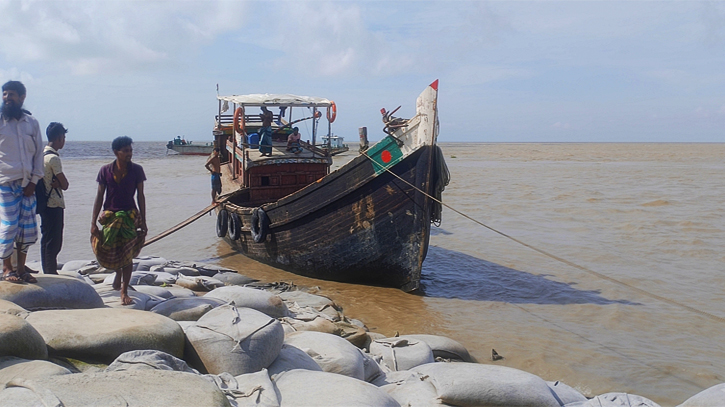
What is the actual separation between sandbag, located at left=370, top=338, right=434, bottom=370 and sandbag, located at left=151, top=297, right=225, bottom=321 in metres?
1.31

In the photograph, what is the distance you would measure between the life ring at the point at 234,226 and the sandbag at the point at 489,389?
5.90 m

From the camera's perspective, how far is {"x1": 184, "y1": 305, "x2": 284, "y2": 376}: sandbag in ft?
10.2

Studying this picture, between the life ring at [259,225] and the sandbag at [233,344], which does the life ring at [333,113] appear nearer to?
the life ring at [259,225]

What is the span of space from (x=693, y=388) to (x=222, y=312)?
375 centimetres

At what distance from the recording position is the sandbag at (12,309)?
3.18 metres

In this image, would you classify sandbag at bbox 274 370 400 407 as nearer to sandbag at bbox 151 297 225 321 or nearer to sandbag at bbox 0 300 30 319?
sandbag at bbox 151 297 225 321

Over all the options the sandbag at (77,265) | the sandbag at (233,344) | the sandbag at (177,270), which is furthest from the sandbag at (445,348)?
the sandbag at (77,265)

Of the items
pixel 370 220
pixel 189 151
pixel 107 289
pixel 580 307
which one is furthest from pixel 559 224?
pixel 189 151

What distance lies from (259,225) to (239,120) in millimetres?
2084

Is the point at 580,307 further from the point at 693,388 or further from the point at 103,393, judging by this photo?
the point at 103,393

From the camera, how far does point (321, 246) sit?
739 cm

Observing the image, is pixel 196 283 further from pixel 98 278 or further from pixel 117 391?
pixel 117 391

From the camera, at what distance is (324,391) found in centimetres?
272

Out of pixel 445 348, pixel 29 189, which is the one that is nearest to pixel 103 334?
pixel 29 189
